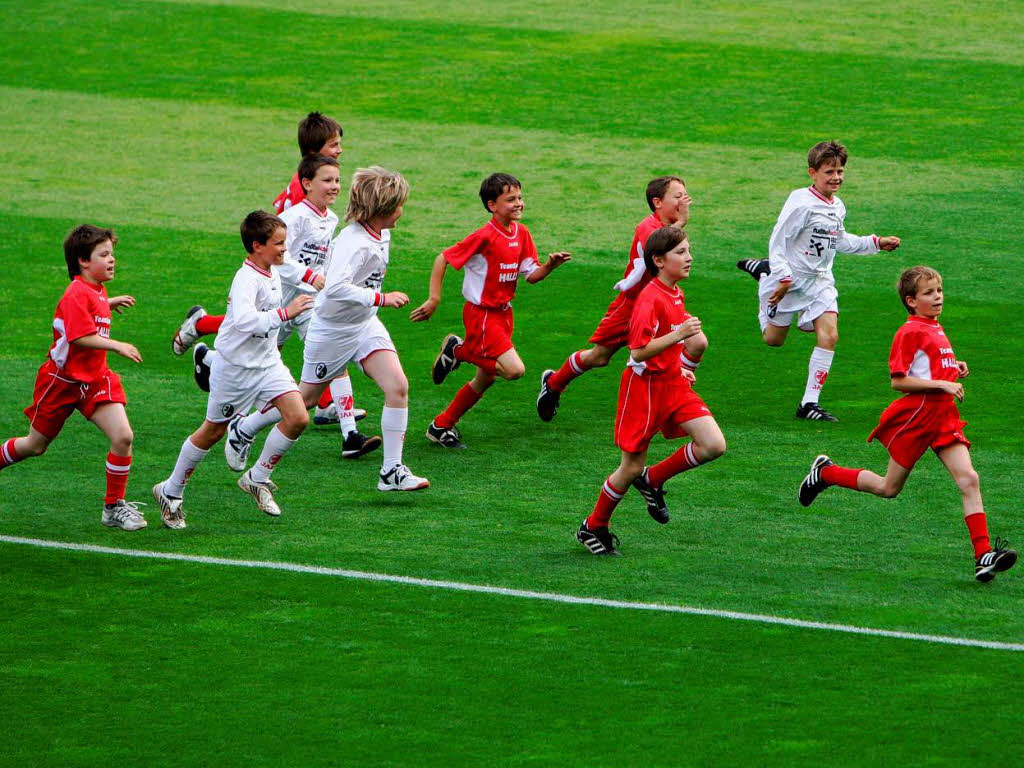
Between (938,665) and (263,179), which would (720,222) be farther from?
(938,665)

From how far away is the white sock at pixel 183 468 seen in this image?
353 inches

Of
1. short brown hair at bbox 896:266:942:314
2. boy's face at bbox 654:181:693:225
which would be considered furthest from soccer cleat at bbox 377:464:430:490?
short brown hair at bbox 896:266:942:314

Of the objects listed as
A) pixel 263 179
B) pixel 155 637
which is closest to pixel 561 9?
pixel 263 179

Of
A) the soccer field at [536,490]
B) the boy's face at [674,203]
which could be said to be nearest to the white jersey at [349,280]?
the soccer field at [536,490]

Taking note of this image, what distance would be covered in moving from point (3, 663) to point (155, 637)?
680 mm

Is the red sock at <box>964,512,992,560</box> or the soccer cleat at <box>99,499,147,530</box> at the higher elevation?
the red sock at <box>964,512,992,560</box>

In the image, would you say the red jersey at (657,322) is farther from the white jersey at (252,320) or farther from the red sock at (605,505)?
the white jersey at (252,320)

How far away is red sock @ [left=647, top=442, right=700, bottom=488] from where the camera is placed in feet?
28.0

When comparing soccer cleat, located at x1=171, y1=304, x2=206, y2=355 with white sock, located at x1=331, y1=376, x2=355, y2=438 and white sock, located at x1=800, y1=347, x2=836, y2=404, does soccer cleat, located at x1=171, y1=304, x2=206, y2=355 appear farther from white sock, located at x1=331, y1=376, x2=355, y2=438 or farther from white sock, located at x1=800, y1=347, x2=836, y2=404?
white sock, located at x1=800, y1=347, x2=836, y2=404

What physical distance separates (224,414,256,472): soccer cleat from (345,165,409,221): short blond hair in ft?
4.71

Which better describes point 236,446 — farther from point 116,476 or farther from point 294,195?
point 294,195

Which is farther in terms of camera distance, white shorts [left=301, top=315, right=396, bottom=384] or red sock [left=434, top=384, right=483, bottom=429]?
red sock [left=434, top=384, right=483, bottom=429]

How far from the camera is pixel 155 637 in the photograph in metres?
7.38

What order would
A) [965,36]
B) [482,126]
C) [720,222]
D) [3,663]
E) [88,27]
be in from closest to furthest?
[3,663] → [720,222] → [482,126] → [965,36] → [88,27]
